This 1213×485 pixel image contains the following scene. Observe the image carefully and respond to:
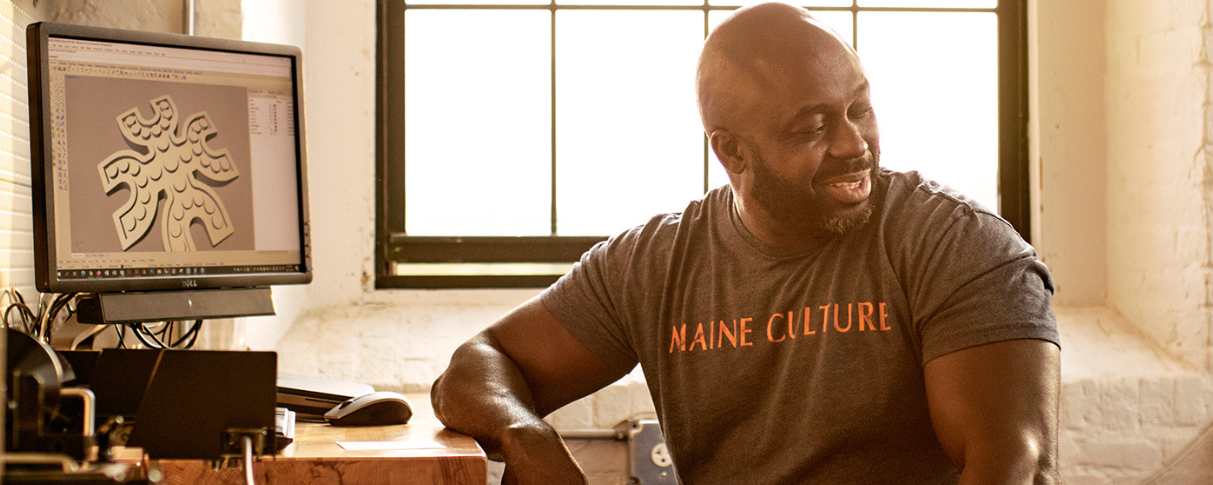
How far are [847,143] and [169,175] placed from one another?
3.06 feet

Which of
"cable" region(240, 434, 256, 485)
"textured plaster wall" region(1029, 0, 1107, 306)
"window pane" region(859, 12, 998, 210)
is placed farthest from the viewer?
"window pane" region(859, 12, 998, 210)

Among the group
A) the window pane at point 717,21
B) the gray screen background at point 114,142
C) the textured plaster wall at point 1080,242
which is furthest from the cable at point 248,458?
the window pane at point 717,21

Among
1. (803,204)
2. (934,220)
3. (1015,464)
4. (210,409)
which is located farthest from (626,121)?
(210,409)

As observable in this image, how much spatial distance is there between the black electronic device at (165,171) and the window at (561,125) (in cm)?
83

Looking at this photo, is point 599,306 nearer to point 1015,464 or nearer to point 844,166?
point 844,166

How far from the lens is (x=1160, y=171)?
2.00 meters

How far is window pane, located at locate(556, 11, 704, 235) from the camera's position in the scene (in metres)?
2.22

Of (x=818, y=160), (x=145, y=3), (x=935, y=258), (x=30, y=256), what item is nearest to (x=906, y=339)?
(x=935, y=258)

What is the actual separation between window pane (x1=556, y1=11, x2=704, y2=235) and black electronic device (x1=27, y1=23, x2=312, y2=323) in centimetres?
95

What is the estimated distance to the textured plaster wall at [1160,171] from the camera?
1.91m

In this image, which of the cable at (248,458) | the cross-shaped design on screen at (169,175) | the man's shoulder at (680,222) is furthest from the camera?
the man's shoulder at (680,222)

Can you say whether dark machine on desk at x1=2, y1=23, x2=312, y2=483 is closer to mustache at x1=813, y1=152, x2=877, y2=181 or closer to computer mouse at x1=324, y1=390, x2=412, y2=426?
computer mouse at x1=324, y1=390, x2=412, y2=426

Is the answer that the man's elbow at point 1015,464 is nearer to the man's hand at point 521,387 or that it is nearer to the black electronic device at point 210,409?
the man's hand at point 521,387

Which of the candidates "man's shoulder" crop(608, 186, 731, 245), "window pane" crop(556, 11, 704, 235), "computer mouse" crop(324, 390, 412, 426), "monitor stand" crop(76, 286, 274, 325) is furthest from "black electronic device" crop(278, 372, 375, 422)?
"window pane" crop(556, 11, 704, 235)
